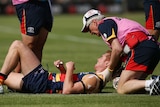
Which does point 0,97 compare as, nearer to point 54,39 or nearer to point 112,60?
point 112,60

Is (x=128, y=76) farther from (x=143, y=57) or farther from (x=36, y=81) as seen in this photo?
(x=36, y=81)

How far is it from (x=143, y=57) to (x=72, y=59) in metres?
6.79

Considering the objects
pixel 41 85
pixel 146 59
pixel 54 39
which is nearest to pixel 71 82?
pixel 41 85

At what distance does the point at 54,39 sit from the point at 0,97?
1591 centimetres

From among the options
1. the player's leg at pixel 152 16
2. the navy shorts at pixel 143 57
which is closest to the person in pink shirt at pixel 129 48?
the navy shorts at pixel 143 57

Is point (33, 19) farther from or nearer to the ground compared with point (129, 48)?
nearer to the ground

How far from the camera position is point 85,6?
47.8 m

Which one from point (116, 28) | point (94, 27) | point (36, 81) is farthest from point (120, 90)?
point (36, 81)

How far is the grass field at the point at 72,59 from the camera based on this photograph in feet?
33.2

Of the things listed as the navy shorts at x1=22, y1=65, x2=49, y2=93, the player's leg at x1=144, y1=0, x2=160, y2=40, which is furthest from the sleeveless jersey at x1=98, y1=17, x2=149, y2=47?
the player's leg at x1=144, y1=0, x2=160, y2=40

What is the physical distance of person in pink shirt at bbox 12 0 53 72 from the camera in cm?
1263

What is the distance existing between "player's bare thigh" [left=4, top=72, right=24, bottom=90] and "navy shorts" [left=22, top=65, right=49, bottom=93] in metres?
0.09

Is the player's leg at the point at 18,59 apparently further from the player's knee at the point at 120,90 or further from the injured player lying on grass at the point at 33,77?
the player's knee at the point at 120,90

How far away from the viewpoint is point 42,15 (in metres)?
12.7
